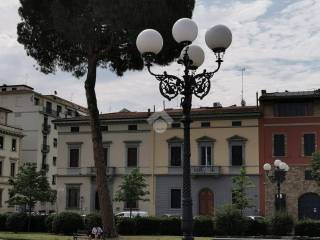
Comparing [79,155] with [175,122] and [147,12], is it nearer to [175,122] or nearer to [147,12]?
[175,122]

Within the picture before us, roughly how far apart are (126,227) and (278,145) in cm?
1817

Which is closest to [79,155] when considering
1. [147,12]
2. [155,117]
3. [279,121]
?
[155,117]

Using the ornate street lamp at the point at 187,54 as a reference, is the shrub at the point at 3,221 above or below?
below

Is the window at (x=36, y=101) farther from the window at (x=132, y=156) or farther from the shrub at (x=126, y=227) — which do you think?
the shrub at (x=126, y=227)

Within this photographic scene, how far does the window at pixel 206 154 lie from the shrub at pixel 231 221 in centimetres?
1974

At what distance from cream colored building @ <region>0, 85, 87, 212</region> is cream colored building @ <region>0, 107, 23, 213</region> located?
500cm

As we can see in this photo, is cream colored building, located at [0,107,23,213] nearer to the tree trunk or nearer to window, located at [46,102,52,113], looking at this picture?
window, located at [46,102,52,113]

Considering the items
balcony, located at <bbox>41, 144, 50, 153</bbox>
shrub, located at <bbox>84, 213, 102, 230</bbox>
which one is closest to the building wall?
balcony, located at <bbox>41, 144, 50, 153</bbox>

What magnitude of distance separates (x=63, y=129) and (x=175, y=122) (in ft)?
33.6

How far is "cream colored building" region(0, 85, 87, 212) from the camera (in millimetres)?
66875

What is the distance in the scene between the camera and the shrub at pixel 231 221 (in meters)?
26.2

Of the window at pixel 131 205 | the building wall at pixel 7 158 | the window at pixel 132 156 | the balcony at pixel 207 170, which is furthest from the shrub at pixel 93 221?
the building wall at pixel 7 158

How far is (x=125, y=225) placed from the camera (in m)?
30.2

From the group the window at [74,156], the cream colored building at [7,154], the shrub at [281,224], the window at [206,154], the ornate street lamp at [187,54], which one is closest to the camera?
the ornate street lamp at [187,54]
